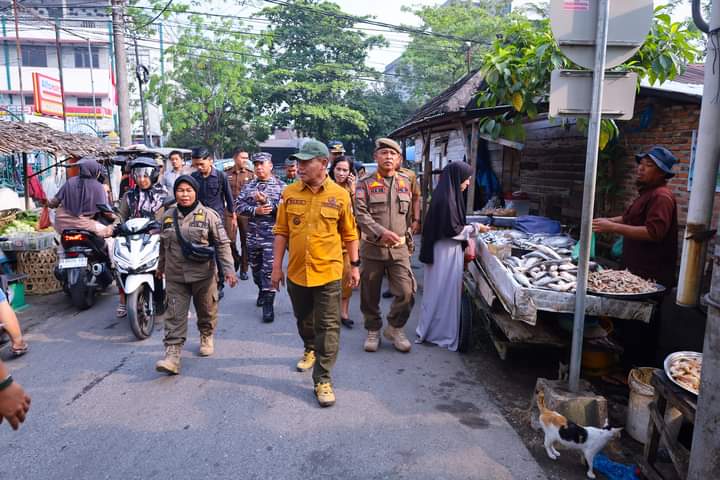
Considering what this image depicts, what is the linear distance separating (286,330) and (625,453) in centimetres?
363

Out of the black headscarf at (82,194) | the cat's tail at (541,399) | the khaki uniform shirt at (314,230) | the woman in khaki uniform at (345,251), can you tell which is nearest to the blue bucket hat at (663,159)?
the cat's tail at (541,399)

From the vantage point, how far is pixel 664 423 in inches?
116

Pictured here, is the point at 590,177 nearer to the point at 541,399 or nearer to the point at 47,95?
the point at 541,399

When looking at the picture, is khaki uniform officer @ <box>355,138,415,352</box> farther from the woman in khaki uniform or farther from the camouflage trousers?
the camouflage trousers

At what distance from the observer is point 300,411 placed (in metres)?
3.94

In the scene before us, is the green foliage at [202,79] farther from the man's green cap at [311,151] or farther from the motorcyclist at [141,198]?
the man's green cap at [311,151]

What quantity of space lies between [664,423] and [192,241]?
392 centimetres

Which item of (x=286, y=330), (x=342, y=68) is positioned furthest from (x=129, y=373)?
(x=342, y=68)

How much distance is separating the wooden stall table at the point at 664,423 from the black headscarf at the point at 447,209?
2442 mm

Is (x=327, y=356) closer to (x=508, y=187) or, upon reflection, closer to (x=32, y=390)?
(x=32, y=390)

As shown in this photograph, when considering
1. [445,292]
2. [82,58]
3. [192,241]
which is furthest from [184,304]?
[82,58]

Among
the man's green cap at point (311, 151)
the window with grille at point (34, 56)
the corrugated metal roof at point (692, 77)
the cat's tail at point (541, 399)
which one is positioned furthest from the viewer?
the window with grille at point (34, 56)

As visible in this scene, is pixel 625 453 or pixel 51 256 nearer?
pixel 625 453

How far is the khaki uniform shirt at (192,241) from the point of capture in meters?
4.73
